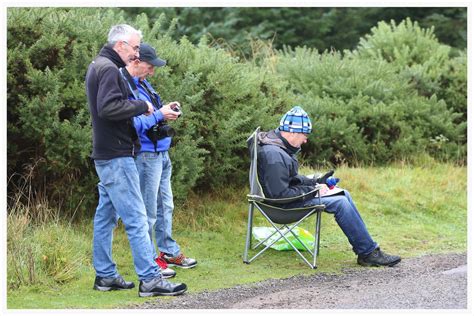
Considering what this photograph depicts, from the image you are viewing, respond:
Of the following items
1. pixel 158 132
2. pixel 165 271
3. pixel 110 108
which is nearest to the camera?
pixel 110 108

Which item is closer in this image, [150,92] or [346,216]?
[150,92]

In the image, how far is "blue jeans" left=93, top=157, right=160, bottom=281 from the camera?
627 cm

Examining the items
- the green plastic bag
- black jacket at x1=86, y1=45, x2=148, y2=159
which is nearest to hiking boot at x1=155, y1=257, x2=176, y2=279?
the green plastic bag

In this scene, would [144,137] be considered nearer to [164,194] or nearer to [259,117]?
[164,194]

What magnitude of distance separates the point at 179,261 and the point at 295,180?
4.09 feet

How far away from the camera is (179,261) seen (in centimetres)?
748

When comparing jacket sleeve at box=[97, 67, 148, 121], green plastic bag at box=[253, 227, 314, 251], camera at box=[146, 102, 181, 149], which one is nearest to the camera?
jacket sleeve at box=[97, 67, 148, 121]

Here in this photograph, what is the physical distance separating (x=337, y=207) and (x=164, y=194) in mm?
1518

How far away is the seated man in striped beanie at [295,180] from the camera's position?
24.1 ft

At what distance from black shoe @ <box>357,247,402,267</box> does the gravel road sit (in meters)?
0.07

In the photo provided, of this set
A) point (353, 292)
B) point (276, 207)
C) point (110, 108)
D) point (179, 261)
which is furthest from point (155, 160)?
point (353, 292)

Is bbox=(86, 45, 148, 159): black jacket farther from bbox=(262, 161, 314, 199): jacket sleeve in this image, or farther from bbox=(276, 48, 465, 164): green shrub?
bbox=(276, 48, 465, 164): green shrub

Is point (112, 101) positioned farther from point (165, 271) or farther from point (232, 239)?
point (232, 239)

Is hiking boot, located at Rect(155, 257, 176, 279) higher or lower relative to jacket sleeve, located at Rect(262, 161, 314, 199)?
lower
